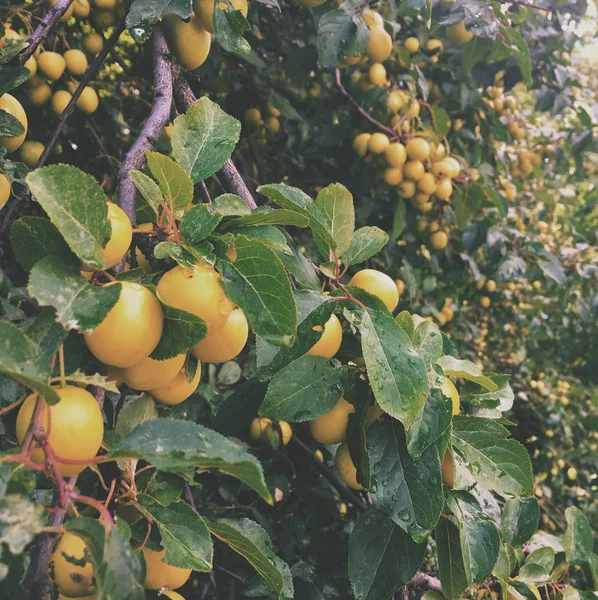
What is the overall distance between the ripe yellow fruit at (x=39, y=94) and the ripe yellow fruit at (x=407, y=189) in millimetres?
1180

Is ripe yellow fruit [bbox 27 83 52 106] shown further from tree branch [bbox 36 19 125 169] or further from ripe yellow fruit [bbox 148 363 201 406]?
ripe yellow fruit [bbox 148 363 201 406]

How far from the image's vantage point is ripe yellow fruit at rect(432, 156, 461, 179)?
189 centimetres

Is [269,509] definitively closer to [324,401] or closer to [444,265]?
[324,401]

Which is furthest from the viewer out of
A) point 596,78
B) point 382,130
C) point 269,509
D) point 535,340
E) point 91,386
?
point 596,78

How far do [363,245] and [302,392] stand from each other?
286 mm

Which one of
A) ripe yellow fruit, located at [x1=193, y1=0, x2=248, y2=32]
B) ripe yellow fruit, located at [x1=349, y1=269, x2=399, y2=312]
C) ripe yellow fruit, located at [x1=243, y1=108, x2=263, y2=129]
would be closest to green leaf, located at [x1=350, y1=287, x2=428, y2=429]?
ripe yellow fruit, located at [x1=349, y1=269, x2=399, y2=312]

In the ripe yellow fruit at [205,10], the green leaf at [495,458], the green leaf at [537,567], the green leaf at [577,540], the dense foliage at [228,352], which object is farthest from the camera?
the green leaf at [577,540]

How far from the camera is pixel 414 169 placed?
187 cm

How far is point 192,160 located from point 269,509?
1385mm

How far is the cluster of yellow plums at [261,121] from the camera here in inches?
80.5

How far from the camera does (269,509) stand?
178 cm

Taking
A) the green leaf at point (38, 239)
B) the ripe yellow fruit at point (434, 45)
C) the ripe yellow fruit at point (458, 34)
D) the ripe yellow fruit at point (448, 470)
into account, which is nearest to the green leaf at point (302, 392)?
the ripe yellow fruit at point (448, 470)

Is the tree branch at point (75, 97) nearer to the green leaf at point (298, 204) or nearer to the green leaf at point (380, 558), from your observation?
the green leaf at point (298, 204)

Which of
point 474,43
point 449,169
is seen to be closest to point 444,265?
point 449,169
